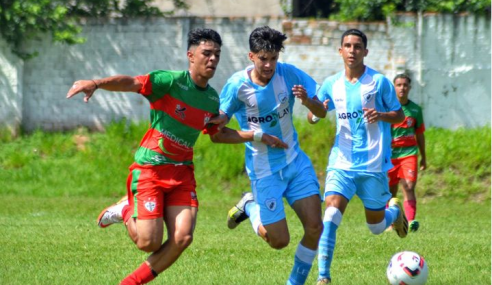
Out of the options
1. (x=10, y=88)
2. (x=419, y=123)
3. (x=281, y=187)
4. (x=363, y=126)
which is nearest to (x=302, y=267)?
(x=281, y=187)

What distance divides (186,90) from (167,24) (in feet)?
36.8

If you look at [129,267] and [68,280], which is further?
[129,267]

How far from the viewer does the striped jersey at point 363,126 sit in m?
8.56

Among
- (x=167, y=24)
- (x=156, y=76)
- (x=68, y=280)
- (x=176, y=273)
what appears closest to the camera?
(x=156, y=76)


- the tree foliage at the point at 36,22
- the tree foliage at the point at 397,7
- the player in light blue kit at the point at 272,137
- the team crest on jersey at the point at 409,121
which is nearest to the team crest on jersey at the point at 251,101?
the player in light blue kit at the point at 272,137

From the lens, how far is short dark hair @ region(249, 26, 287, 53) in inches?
299

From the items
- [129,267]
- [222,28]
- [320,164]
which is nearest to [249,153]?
[129,267]

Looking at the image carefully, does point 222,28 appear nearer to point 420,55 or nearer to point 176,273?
point 420,55

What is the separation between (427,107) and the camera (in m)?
17.5

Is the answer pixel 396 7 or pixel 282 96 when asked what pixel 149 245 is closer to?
pixel 282 96

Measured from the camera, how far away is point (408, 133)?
12.7 metres

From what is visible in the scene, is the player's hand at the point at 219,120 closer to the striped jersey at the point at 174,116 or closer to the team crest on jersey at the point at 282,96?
the striped jersey at the point at 174,116

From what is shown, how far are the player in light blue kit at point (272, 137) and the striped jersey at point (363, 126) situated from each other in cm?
70

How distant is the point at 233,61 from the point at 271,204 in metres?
10.5
